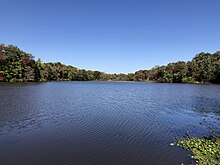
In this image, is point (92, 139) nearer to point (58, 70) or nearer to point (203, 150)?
point (203, 150)

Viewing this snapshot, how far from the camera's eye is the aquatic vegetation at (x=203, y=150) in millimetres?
7270

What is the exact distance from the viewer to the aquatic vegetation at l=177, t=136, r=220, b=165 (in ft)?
23.9

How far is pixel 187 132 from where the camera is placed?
11.9 metres

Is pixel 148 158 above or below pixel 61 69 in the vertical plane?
below

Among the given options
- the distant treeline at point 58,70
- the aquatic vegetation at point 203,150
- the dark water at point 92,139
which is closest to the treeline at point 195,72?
the distant treeline at point 58,70

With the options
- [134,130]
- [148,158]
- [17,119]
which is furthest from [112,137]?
[17,119]

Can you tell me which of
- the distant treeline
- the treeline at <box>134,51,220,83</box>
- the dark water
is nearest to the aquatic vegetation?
the dark water

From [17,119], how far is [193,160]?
495 inches

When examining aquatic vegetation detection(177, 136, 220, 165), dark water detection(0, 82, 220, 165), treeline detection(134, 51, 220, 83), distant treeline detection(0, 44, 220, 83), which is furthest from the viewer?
treeline detection(134, 51, 220, 83)

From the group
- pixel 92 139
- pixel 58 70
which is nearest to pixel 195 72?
pixel 58 70

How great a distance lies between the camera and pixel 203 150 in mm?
8352

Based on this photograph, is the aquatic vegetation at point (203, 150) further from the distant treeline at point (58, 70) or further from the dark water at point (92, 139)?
the distant treeline at point (58, 70)

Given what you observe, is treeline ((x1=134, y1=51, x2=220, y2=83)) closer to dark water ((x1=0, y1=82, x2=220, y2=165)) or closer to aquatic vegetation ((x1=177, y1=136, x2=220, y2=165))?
dark water ((x1=0, y1=82, x2=220, y2=165))

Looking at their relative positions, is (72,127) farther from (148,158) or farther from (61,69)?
(61,69)
